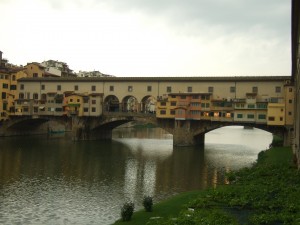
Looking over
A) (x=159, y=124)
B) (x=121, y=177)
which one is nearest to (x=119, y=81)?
(x=159, y=124)

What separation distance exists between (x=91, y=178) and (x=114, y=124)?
45.4m

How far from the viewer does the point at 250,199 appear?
65.9ft

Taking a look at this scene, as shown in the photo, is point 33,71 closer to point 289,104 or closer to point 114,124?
point 114,124

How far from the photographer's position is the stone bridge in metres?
67.2

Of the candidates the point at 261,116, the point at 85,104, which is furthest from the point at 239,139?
the point at 85,104

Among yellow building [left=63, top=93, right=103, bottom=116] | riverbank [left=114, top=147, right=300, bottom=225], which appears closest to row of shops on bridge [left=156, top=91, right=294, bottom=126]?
yellow building [left=63, top=93, right=103, bottom=116]

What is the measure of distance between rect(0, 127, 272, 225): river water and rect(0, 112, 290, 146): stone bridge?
21.3 feet

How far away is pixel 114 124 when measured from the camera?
81.4 m

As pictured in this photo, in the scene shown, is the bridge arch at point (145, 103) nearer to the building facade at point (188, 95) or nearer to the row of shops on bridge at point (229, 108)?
the building facade at point (188, 95)

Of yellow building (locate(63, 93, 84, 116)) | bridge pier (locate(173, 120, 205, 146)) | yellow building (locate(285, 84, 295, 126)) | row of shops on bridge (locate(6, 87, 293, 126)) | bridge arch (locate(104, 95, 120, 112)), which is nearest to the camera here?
yellow building (locate(285, 84, 295, 126))

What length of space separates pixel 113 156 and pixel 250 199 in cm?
3525

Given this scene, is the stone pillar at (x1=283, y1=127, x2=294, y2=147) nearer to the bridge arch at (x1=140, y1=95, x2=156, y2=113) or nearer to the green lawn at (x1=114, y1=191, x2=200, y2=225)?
the bridge arch at (x1=140, y1=95, x2=156, y2=113)

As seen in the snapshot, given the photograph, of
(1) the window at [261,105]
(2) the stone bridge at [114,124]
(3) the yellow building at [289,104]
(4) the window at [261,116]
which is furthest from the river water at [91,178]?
(1) the window at [261,105]

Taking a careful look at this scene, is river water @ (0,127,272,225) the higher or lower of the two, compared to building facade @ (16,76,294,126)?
lower
